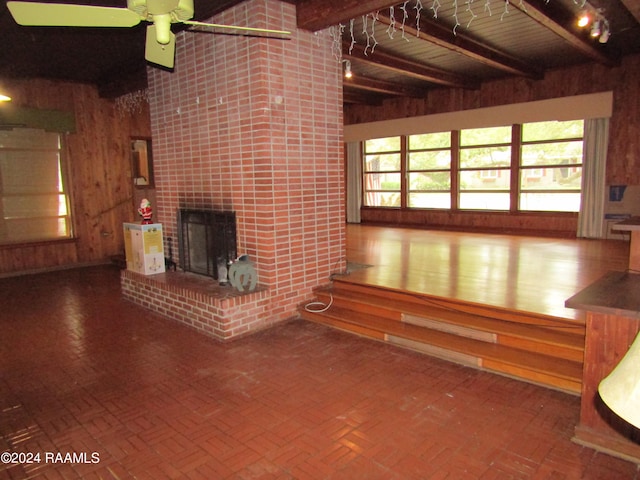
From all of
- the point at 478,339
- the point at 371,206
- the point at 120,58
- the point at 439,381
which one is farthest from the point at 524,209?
the point at 120,58

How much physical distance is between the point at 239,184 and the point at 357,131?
6621 mm

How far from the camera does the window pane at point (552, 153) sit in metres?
7.73

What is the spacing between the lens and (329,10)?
3961 mm

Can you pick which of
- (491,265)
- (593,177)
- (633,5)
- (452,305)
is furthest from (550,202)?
(452,305)

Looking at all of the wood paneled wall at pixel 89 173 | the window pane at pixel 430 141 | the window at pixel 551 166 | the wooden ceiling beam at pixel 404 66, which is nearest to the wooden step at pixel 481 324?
the wooden ceiling beam at pixel 404 66

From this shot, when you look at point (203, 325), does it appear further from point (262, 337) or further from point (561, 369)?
point (561, 369)

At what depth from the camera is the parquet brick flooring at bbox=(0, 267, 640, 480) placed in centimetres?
222

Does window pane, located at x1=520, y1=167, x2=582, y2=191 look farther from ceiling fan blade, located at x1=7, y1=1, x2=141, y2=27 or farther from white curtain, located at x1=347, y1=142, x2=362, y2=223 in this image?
ceiling fan blade, located at x1=7, y1=1, x2=141, y2=27

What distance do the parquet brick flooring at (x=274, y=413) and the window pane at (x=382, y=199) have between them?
670 centimetres

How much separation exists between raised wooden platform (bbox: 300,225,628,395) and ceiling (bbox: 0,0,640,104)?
8.47 ft

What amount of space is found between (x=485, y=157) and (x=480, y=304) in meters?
5.92

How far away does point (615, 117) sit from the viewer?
280 inches

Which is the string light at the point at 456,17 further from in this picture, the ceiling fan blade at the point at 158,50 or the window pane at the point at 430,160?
the window pane at the point at 430,160

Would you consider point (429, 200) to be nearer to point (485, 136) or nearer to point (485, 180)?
point (485, 180)
